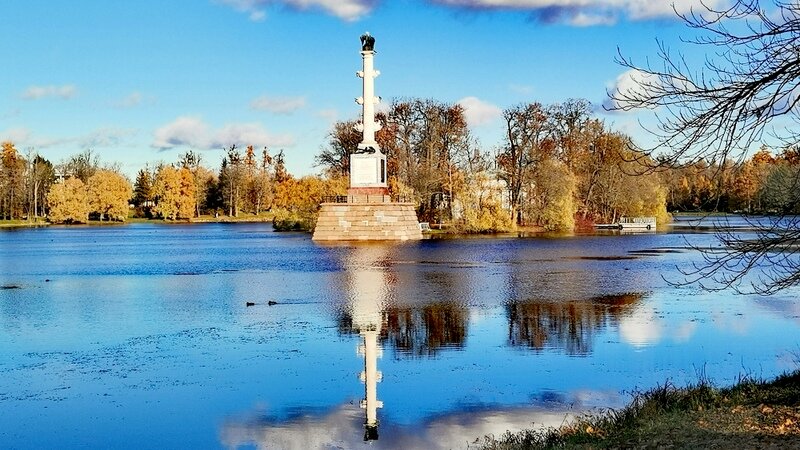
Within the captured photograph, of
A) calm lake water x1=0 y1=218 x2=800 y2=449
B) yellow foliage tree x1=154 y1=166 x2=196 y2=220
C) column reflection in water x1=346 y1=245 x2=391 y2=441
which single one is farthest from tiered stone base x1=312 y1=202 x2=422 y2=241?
yellow foliage tree x1=154 y1=166 x2=196 y2=220

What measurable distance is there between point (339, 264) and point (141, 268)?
845cm

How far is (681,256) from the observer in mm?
37469

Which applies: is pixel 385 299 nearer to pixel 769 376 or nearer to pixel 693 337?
pixel 693 337

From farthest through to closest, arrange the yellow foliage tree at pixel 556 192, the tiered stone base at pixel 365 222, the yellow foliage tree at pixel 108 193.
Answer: the yellow foliage tree at pixel 108 193 < the yellow foliage tree at pixel 556 192 < the tiered stone base at pixel 365 222

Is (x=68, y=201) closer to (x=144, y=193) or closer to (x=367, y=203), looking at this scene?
(x=144, y=193)

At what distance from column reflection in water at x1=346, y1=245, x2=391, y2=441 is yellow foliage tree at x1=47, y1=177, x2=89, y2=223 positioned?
6781 centimetres

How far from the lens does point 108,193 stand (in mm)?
104875

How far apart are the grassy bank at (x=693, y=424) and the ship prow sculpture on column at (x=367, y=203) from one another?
45099 millimetres

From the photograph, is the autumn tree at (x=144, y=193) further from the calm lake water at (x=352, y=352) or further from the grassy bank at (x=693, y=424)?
the grassy bank at (x=693, y=424)

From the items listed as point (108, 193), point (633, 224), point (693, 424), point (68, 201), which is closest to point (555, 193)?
point (633, 224)

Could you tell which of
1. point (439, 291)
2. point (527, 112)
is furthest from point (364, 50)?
point (439, 291)

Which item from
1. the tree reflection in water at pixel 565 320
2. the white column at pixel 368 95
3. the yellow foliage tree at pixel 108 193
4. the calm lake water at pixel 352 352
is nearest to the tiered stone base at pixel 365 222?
the white column at pixel 368 95

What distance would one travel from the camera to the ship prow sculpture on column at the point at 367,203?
55.1m

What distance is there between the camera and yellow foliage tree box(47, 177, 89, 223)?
99312 millimetres
